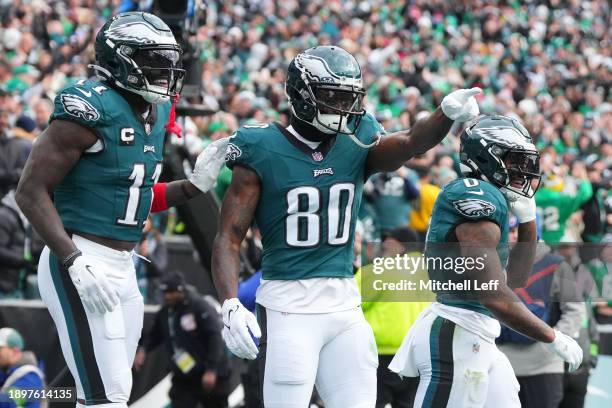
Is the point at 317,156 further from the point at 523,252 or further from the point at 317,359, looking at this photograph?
the point at 523,252

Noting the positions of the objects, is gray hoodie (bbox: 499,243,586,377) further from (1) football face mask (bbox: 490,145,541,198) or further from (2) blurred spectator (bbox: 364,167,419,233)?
(2) blurred spectator (bbox: 364,167,419,233)

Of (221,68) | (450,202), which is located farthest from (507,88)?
(450,202)

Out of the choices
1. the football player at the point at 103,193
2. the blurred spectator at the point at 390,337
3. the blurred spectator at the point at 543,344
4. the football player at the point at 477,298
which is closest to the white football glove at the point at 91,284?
the football player at the point at 103,193

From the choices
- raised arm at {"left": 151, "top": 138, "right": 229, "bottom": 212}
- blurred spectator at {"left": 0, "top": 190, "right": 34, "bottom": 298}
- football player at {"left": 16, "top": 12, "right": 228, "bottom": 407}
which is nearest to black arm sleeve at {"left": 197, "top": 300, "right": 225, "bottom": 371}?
blurred spectator at {"left": 0, "top": 190, "right": 34, "bottom": 298}

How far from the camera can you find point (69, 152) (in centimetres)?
454

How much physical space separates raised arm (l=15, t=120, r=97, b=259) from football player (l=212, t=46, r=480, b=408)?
1.93 ft

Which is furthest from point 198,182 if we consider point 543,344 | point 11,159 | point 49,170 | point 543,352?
point 11,159

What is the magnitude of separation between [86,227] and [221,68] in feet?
38.7

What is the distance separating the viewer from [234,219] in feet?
15.2

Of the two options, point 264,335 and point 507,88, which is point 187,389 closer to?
point 264,335

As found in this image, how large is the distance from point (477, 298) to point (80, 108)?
5.82ft

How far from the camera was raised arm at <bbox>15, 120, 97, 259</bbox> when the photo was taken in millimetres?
4477

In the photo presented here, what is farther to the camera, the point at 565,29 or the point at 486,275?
the point at 565,29

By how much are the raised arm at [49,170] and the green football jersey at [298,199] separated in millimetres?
594
